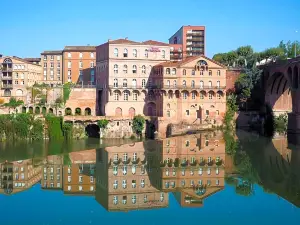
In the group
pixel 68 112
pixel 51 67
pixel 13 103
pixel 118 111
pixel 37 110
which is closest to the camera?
pixel 118 111

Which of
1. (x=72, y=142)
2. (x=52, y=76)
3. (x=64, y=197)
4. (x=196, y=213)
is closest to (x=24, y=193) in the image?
(x=64, y=197)

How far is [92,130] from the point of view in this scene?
61.7 m

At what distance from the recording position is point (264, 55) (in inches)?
3430

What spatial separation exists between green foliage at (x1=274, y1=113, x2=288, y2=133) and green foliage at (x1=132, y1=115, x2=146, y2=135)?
18.8 meters

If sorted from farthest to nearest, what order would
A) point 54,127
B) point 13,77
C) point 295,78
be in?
1. point 13,77
2. point 295,78
3. point 54,127

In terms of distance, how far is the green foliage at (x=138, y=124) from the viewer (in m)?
58.3

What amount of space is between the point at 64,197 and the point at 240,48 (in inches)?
2498

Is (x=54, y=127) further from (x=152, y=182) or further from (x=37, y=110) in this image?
(x=152, y=182)

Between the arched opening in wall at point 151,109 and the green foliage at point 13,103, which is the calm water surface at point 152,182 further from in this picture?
the arched opening in wall at point 151,109

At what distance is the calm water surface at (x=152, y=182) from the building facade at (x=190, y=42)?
1481 inches

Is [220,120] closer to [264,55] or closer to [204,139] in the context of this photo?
[204,139]

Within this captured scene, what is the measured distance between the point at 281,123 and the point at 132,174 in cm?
3169

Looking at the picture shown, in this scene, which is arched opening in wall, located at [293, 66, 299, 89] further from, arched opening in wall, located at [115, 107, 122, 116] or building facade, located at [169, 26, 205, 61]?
building facade, located at [169, 26, 205, 61]

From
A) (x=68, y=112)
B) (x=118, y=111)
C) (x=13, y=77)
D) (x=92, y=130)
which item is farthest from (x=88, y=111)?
(x=13, y=77)
